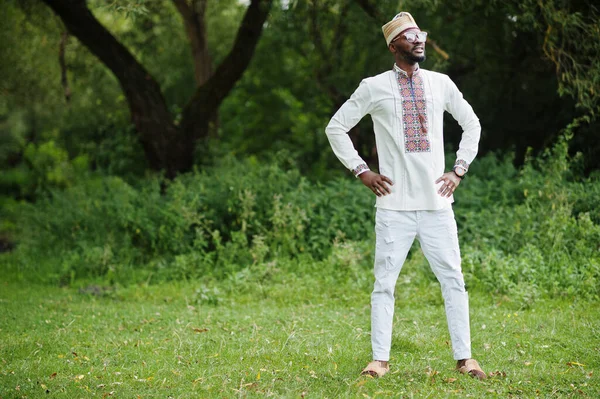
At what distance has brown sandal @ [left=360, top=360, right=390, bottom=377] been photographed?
438cm

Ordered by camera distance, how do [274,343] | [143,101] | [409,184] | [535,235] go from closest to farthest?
[409,184] < [274,343] < [535,235] < [143,101]

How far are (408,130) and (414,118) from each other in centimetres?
8

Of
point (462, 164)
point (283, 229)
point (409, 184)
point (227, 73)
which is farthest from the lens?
point (227, 73)

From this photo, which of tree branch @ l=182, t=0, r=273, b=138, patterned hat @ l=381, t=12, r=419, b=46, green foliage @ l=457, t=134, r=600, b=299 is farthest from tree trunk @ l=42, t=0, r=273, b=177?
patterned hat @ l=381, t=12, r=419, b=46

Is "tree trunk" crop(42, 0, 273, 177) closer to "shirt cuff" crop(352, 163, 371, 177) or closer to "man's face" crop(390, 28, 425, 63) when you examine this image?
"man's face" crop(390, 28, 425, 63)

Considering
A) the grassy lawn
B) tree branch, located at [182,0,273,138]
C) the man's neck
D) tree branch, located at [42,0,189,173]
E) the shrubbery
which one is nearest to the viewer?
the grassy lawn

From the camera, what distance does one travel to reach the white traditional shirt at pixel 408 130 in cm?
436

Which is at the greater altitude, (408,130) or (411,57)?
(411,57)

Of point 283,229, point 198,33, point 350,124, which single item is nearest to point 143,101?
point 198,33

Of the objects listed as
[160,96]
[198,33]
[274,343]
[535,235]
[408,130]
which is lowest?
[274,343]

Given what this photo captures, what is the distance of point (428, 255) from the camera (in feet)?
14.5

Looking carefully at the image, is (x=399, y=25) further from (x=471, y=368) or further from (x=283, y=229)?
(x=283, y=229)

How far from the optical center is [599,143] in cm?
941

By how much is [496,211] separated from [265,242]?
8.96 ft
